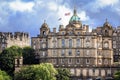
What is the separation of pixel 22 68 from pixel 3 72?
423 centimetres

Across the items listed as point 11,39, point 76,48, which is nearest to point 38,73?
point 76,48

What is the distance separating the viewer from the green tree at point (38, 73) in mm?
147875

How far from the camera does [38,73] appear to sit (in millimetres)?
148500

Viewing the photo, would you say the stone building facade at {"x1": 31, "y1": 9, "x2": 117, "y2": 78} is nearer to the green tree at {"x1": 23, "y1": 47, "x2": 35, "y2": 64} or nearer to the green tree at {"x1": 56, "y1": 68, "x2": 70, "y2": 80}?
the green tree at {"x1": 23, "y1": 47, "x2": 35, "y2": 64}

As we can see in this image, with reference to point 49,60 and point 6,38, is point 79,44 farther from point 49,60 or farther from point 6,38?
point 6,38

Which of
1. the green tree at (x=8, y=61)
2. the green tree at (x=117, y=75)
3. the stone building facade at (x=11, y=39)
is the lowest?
the green tree at (x=117, y=75)

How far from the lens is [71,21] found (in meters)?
166

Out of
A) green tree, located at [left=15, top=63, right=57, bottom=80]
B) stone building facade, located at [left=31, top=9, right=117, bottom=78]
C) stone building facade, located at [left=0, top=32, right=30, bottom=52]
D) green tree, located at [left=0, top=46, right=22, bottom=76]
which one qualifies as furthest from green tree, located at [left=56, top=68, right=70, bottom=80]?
stone building facade, located at [left=0, top=32, right=30, bottom=52]

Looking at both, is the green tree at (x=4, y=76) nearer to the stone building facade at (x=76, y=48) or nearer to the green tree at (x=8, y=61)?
the green tree at (x=8, y=61)

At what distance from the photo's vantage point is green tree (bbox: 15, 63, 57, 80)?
485ft

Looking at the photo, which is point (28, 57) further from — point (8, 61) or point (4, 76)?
point (4, 76)

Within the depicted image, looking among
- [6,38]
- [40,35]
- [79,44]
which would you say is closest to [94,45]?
[79,44]

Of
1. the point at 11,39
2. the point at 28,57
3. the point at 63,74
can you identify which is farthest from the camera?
the point at 11,39

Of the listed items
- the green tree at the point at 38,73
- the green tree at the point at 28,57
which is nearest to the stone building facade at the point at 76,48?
the green tree at the point at 28,57
